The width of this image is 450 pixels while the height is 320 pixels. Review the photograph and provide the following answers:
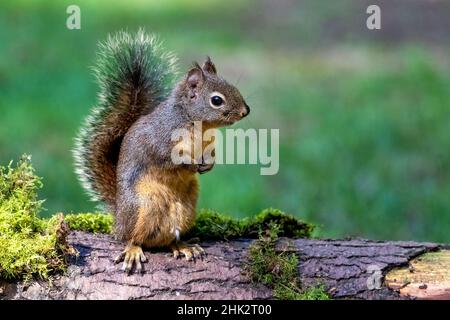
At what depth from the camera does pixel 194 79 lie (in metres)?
3.38

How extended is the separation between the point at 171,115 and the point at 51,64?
13.5ft

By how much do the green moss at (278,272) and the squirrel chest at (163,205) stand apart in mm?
315

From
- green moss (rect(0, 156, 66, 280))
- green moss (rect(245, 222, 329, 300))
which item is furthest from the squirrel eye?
green moss (rect(0, 156, 66, 280))

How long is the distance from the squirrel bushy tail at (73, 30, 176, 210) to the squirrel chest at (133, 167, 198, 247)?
0.33 meters

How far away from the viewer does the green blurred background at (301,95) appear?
5387 millimetres

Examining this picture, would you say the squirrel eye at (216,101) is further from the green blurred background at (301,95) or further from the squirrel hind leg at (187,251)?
the green blurred background at (301,95)

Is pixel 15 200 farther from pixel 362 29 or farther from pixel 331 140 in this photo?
pixel 362 29

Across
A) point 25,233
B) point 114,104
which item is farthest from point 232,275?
point 114,104

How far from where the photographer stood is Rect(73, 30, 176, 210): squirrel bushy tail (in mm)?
3465

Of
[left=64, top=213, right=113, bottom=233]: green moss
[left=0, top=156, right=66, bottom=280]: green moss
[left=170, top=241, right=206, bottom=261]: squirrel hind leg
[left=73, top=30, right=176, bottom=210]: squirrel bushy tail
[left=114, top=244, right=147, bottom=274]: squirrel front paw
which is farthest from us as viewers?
[left=73, top=30, right=176, bottom=210]: squirrel bushy tail

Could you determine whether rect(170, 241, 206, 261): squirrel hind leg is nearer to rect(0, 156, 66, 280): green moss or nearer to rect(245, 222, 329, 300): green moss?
rect(245, 222, 329, 300): green moss

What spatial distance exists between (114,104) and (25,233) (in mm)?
742

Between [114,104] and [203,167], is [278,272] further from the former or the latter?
[114,104]
